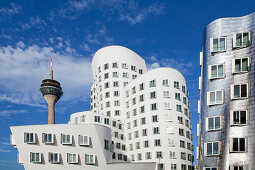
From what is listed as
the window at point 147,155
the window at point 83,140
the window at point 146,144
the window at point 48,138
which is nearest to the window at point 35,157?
the window at point 48,138

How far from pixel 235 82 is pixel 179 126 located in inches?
1374

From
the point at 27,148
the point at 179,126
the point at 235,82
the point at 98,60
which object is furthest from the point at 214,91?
the point at 98,60

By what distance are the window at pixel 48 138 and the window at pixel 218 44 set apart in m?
35.0

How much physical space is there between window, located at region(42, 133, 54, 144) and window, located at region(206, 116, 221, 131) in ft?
107

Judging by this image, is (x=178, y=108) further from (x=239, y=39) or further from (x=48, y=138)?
(x=239, y=39)

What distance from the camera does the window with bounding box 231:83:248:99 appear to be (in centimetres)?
3306

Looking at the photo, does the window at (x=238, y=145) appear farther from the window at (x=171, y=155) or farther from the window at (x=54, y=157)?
the window at (x=54, y=157)

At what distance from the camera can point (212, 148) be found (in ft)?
110

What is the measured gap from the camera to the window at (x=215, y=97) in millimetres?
34753

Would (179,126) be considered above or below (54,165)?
above

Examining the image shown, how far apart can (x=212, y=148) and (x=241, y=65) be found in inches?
404

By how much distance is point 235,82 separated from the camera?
112 feet

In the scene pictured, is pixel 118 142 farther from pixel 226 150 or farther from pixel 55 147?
pixel 226 150

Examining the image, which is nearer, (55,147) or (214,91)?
(214,91)
